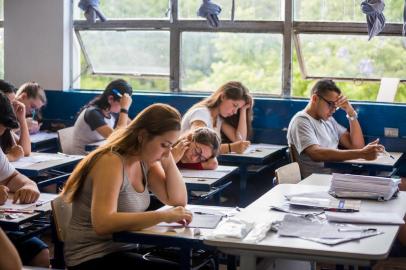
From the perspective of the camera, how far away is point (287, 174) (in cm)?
453

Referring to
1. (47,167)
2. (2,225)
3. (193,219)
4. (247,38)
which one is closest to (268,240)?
(193,219)

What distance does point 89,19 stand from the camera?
725cm

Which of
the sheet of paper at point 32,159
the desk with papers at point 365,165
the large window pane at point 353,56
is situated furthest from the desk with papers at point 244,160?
the sheet of paper at point 32,159

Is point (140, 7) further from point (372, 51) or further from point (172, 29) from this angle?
point (372, 51)

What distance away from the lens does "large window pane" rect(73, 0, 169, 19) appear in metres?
7.14

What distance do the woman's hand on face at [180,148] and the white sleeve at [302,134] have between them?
109cm

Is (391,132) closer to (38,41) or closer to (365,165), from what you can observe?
(365,165)

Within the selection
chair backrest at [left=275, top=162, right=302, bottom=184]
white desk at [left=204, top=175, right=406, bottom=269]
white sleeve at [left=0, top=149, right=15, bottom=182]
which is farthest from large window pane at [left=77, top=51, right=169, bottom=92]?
white desk at [left=204, top=175, right=406, bottom=269]

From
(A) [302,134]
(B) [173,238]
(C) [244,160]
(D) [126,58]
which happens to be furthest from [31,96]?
(B) [173,238]

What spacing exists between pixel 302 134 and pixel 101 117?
1.71 m

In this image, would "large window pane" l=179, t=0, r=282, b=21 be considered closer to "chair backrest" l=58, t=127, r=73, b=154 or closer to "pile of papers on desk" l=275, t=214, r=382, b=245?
"chair backrest" l=58, t=127, r=73, b=154

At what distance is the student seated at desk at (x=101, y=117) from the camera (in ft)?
20.1

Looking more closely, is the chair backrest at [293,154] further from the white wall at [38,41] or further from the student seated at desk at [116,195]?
the white wall at [38,41]

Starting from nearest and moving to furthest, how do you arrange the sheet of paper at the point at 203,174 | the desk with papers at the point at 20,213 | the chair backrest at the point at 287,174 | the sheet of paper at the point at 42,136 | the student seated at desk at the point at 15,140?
1. the desk with papers at the point at 20,213
2. the chair backrest at the point at 287,174
3. the sheet of paper at the point at 203,174
4. the student seated at desk at the point at 15,140
5. the sheet of paper at the point at 42,136
